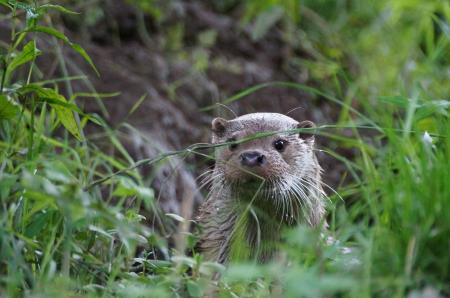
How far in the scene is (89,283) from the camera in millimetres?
2969

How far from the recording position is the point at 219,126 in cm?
416

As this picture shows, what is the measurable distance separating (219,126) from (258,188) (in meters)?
0.64

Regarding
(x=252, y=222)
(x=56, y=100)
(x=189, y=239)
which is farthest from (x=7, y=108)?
(x=252, y=222)

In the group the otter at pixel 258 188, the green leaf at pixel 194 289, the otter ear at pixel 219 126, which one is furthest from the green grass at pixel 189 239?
the otter ear at pixel 219 126

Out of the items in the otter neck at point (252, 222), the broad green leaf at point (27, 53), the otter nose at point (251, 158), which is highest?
the broad green leaf at point (27, 53)

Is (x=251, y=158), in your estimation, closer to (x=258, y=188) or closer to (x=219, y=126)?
(x=258, y=188)

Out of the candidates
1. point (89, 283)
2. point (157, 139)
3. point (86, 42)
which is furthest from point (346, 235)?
point (86, 42)

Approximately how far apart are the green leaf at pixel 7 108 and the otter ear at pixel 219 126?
1186 mm

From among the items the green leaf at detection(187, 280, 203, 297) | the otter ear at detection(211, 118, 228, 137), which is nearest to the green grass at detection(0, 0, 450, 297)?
the green leaf at detection(187, 280, 203, 297)

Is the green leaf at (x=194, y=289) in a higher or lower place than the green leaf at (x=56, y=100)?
lower

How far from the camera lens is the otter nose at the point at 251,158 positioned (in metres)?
3.52

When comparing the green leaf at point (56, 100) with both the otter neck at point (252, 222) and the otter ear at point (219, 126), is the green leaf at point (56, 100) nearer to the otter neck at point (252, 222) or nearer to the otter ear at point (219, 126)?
the otter neck at point (252, 222)

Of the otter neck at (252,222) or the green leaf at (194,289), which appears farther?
the otter neck at (252,222)

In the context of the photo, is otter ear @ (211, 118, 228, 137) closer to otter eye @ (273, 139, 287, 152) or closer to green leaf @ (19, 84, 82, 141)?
otter eye @ (273, 139, 287, 152)
